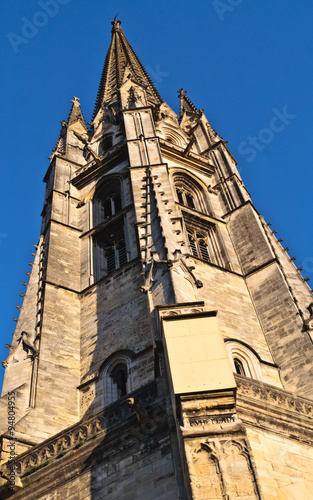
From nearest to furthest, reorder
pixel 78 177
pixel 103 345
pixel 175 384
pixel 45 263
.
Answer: pixel 175 384 → pixel 103 345 → pixel 45 263 → pixel 78 177

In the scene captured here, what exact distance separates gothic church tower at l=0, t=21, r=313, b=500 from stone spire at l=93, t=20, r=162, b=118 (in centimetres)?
419

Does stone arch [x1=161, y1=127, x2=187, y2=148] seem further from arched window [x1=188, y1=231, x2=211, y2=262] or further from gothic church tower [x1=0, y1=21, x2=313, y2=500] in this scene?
arched window [x1=188, y1=231, x2=211, y2=262]

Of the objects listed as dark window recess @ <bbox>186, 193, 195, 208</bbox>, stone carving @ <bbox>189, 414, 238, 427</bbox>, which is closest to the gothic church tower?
stone carving @ <bbox>189, 414, 238, 427</bbox>

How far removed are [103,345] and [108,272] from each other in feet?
12.7

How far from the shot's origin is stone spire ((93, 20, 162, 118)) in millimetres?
34500

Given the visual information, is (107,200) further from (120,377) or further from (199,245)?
(120,377)

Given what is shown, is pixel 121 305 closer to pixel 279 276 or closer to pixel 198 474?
pixel 279 276

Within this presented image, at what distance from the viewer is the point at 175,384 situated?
10.3 meters

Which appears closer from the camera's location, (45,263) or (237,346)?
(237,346)

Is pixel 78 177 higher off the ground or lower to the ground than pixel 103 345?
higher

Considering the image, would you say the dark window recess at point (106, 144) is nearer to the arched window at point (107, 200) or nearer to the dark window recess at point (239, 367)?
the arched window at point (107, 200)

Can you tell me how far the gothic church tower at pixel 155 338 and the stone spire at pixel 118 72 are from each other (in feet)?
13.8

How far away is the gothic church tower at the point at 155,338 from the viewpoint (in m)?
10.3

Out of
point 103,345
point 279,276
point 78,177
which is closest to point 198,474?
point 103,345
